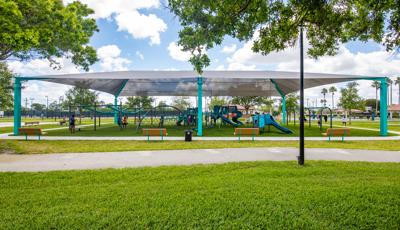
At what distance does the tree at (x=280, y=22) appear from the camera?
191 inches

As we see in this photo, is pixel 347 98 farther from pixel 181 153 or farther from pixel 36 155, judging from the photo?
pixel 36 155

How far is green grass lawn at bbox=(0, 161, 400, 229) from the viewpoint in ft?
11.4

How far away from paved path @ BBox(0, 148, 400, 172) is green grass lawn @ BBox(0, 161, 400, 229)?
102cm

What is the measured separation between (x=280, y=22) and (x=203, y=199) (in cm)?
448

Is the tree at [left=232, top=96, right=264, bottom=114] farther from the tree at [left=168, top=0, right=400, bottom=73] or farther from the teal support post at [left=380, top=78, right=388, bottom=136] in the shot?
the tree at [left=168, top=0, right=400, bottom=73]

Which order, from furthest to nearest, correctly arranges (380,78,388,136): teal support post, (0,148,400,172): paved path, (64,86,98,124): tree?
1. (64,86,98,124): tree
2. (380,78,388,136): teal support post
3. (0,148,400,172): paved path

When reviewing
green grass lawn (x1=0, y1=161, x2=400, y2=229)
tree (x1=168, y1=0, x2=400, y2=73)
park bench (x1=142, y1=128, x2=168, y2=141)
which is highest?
tree (x1=168, y1=0, x2=400, y2=73)

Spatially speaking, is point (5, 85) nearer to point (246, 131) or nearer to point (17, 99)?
point (17, 99)

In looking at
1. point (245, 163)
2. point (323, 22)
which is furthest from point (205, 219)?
point (323, 22)

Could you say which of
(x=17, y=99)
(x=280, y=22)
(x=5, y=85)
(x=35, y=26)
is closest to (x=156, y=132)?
(x=35, y=26)

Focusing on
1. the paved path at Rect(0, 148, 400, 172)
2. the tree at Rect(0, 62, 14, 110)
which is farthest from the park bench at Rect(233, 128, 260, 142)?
the tree at Rect(0, 62, 14, 110)

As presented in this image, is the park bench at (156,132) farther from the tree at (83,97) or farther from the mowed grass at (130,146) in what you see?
the tree at (83,97)

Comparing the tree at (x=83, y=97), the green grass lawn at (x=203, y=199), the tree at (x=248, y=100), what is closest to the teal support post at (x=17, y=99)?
the green grass lawn at (x=203, y=199)

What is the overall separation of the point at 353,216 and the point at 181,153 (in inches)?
249
